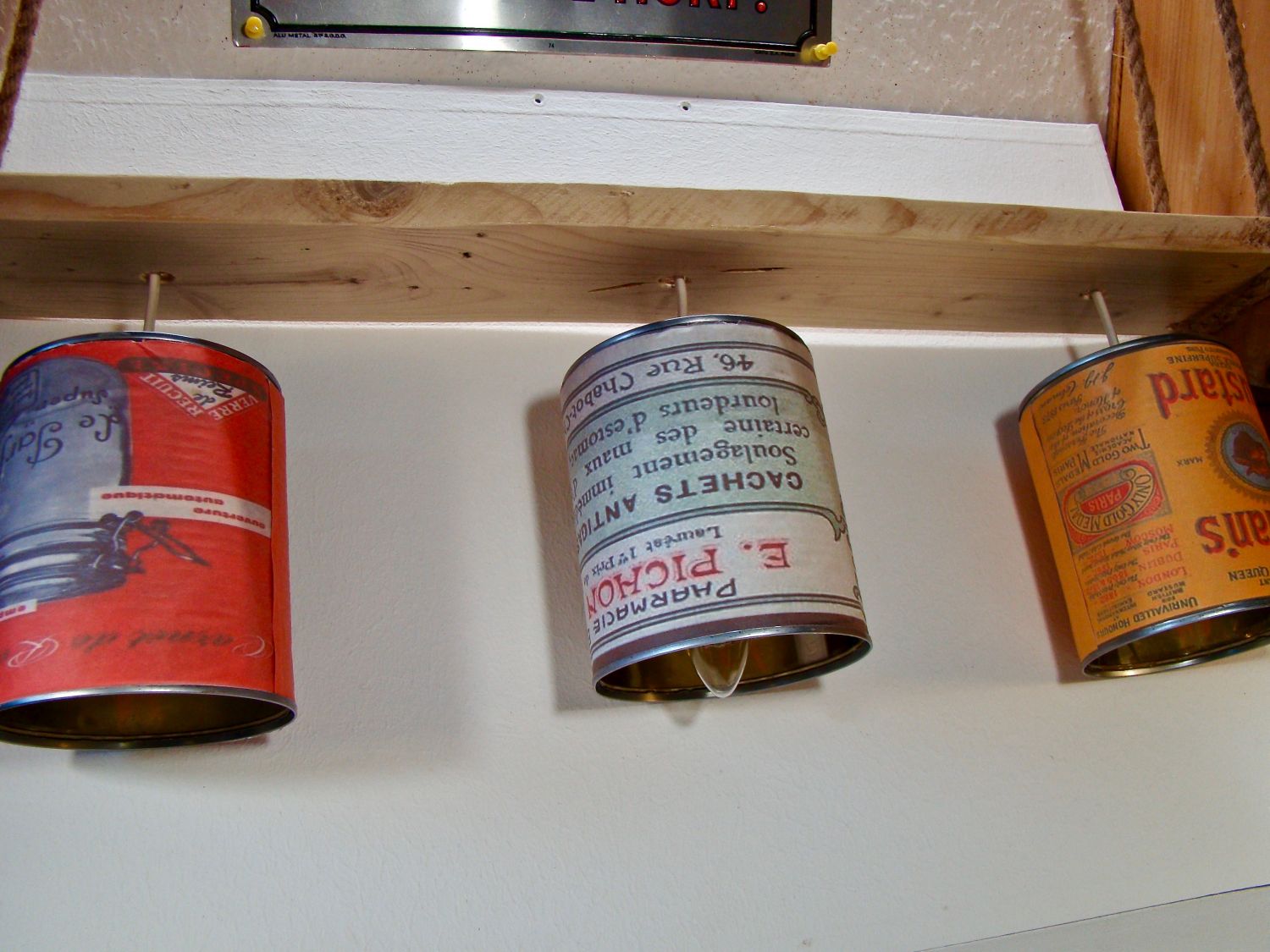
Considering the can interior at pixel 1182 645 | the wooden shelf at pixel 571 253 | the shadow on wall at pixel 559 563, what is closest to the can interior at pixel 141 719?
the shadow on wall at pixel 559 563

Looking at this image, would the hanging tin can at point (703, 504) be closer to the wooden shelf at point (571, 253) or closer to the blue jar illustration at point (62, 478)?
the wooden shelf at point (571, 253)

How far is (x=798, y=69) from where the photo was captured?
1.07 metres

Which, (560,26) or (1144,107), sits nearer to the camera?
(560,26)

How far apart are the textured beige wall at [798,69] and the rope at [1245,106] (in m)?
0.14

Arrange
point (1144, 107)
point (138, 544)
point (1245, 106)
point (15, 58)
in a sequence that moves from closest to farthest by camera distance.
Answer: point (138, 544) → point (15, 58) → point (1245, 106) → point (1144, 107)

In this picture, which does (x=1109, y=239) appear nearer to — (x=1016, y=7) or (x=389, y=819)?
(x=1016, y=7)

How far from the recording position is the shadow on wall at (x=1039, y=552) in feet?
3.06

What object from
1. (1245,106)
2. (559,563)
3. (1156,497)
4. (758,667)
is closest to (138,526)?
(559,563)

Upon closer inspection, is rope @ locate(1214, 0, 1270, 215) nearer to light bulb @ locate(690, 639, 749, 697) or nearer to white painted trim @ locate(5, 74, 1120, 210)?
white painted trim @ locate(5, 74, 1120, 210)

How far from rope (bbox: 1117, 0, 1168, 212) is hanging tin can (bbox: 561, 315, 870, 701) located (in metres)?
0.53

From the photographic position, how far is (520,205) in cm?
81

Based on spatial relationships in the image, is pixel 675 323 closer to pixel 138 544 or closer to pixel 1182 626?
pixel 138 544

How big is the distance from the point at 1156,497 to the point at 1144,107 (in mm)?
518

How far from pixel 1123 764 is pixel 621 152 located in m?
0.73
